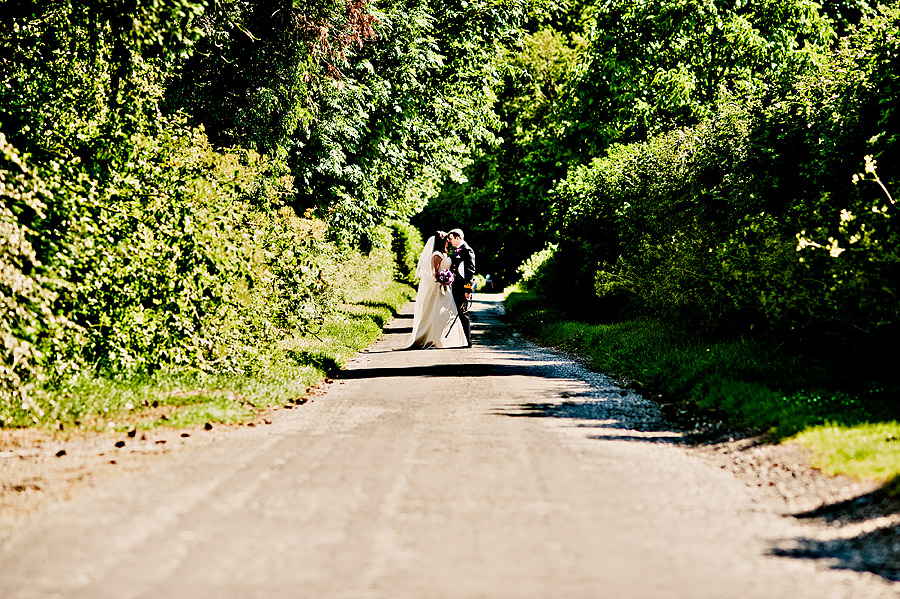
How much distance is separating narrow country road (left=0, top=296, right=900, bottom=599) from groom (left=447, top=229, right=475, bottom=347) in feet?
33.5

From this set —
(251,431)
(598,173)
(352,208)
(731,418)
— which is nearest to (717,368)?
(731,418)

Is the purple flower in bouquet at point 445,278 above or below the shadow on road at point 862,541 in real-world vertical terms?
above

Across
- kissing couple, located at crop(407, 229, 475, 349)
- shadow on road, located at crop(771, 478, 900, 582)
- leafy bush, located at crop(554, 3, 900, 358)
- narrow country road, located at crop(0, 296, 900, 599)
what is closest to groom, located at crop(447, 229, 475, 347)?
kissing couple, located at crop(407, 229, 475, 349)

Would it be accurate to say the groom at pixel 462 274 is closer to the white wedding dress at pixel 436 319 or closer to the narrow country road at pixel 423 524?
the white wedding dress at pixel 436 319

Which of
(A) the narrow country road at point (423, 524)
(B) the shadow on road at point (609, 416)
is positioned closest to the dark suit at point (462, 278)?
(B) the shadow on road at point (609, 416)

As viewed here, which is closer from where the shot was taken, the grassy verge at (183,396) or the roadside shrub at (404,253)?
the grassy verge at (183,396)

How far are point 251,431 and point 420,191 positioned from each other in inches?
733

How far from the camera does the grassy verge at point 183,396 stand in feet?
30.6

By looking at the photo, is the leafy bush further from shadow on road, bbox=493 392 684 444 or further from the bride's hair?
the bride's hair

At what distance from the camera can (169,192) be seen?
1198 cm

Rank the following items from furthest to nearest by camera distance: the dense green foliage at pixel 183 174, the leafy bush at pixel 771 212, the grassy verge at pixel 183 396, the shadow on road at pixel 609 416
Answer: the leafy bush at pixel 771 212 < the dense green foliage at pixel 183 174 < the grassy verge at pixel 183 396 < the shadow on road at pixel 609 416

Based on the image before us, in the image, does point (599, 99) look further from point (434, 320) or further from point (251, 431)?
point (251, 431)

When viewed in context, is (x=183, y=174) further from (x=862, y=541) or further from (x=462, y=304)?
(x=862, y=541)

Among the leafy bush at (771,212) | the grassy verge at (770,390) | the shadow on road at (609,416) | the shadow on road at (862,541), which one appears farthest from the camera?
the leafy bush at (771,212)
